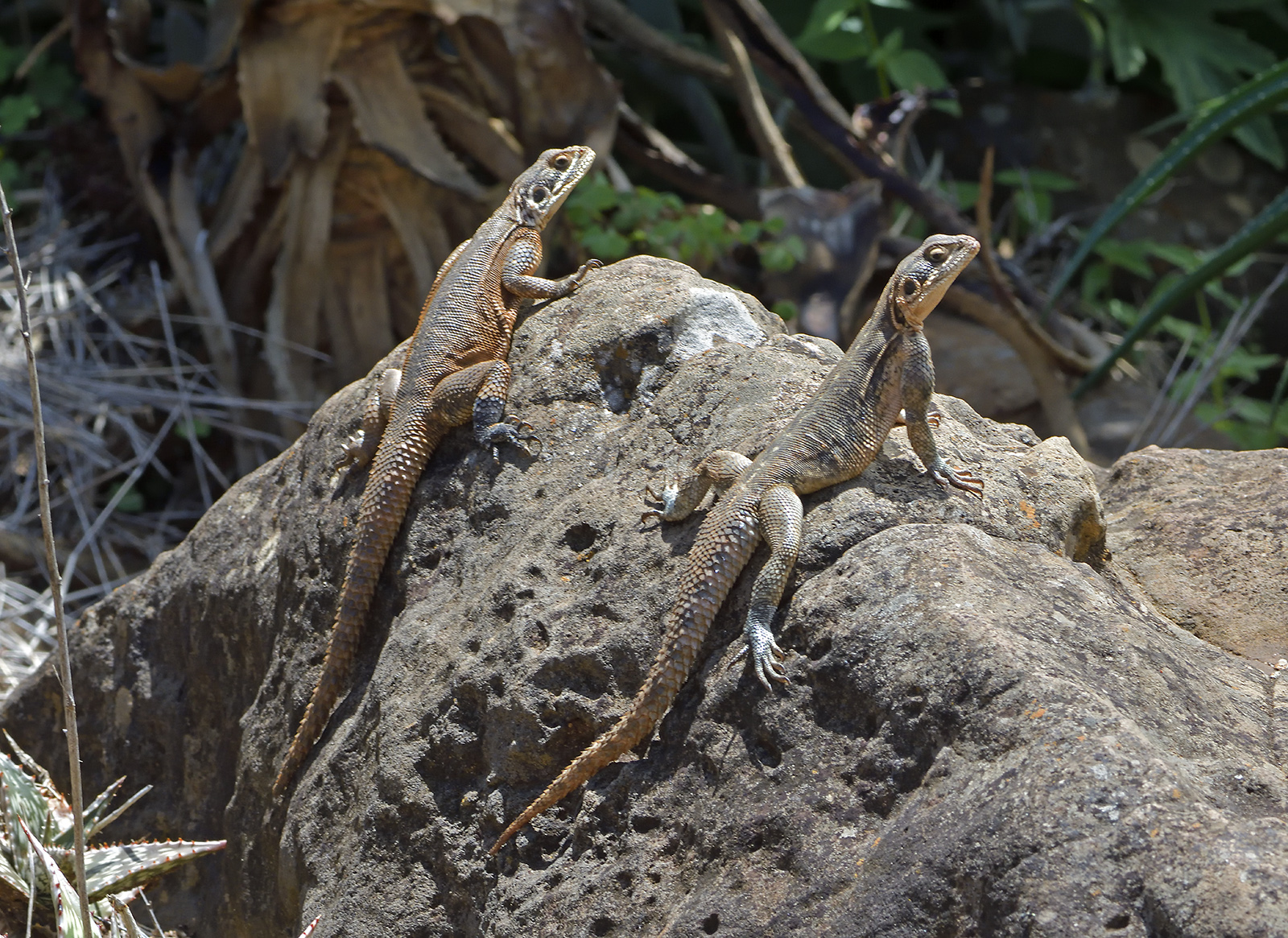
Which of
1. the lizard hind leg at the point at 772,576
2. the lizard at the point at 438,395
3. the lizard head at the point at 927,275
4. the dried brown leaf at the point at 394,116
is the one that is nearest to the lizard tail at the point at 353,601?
the lizard at the point at 438,395

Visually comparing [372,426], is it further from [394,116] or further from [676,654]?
[394,116]

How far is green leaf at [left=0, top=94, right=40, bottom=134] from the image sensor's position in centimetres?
732

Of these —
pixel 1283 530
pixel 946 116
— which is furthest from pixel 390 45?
pixel 1283 530

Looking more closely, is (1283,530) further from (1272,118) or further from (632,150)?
(1272,118)

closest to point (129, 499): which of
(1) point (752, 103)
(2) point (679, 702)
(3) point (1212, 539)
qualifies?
(1) point (752, 103)

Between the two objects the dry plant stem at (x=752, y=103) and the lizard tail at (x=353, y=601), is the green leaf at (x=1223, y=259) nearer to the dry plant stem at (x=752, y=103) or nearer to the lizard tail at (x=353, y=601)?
the dry plant stem at (x=752, y=103)

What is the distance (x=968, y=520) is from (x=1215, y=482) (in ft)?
4.73

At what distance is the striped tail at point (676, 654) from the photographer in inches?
103

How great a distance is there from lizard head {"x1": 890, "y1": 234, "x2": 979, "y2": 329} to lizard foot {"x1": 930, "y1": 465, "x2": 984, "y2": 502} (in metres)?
0.53

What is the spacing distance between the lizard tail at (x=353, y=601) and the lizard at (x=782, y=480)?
0.83 m

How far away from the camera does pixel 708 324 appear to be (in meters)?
3.43

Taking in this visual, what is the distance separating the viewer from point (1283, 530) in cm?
344

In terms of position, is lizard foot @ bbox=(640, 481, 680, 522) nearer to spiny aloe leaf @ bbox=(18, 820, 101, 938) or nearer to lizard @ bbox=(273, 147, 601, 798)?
lizard @ bbox=(273, 147, 601, 798)

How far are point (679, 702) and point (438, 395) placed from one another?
1.40m
